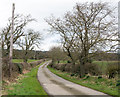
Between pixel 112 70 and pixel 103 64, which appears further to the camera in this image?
pixel 103 64

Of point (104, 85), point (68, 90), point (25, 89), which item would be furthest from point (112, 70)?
point (25, 89)

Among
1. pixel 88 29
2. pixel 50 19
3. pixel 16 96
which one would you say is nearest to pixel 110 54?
pixel 88 29

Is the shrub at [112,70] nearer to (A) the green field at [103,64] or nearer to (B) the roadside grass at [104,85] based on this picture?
(A) the green field at [103,64]

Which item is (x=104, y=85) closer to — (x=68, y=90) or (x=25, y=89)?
(x=68, y=90)

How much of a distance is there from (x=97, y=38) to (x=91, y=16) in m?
3.39

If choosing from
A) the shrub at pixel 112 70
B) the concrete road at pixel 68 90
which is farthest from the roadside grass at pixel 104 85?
the shrub at pixel 112 70

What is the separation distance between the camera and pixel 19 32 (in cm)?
2897

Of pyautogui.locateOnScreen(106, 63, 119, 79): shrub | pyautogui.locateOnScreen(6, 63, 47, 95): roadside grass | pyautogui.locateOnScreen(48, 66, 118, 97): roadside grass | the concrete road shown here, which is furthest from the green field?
pyautogui.locateOnScreen(6, 63, 47, 95): roadside grass

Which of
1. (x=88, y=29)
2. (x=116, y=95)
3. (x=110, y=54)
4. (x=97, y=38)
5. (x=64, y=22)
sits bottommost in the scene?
(x=116, y=95)

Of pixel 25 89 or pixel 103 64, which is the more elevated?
pixel 103 64

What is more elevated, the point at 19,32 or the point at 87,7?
the point at 87,7

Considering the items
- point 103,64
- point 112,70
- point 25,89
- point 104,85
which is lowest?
point 104,85

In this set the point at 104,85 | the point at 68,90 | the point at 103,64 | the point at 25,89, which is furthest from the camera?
the point at 103,64

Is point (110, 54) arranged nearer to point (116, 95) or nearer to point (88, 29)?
point (88, 29)
